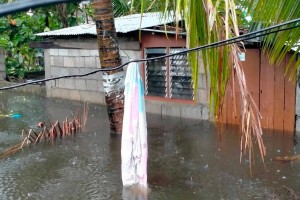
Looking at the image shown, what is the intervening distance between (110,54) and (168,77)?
9.00ft

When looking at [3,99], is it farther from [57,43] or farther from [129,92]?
[129,92]

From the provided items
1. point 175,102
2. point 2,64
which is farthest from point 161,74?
point 2,64

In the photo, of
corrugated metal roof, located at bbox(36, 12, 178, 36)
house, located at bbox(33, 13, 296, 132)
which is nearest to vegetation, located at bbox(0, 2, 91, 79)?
house, located at bbox(33, 13, 296, 132)

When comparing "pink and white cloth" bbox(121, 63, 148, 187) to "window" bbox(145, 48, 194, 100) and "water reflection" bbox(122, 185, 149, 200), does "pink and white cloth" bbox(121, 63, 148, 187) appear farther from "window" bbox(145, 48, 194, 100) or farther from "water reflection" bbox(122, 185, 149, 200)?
"window" bbox(145, 48, 194, 100)

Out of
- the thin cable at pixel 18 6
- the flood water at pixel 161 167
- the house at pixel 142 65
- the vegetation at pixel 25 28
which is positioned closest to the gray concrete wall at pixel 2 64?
the vegetation at pixel 25 28

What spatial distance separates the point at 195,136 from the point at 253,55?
2006 mm

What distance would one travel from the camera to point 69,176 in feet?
21.5

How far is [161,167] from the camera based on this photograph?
682 centimetres

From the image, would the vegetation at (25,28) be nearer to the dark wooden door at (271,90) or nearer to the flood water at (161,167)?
the flood water at (161,167)

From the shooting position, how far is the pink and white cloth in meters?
4.89

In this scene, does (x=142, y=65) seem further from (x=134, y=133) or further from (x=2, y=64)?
(x=2, y=64)

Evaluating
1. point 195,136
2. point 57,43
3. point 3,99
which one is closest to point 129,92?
point 195,136

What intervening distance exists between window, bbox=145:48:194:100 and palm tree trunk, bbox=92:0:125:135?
7.49ft

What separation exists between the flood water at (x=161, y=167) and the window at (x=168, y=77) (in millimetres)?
768
